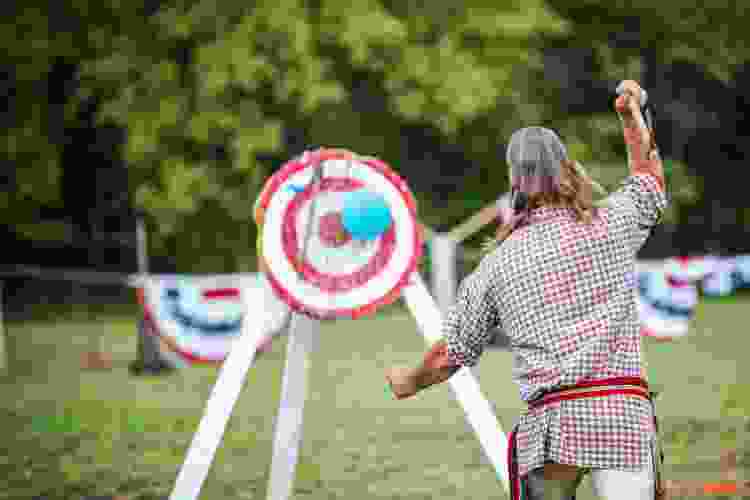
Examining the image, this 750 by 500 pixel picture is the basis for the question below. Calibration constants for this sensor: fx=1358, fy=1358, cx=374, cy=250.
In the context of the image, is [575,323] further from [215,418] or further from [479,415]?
[215,418]

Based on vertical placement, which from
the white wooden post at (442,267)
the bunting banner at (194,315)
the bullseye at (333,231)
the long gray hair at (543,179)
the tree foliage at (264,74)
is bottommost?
the white wooden post at (442,267)

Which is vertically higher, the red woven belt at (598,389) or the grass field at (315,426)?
the red woven belt at (598,389)

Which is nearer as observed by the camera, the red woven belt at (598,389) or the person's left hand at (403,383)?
the red woven belt at (598,389)

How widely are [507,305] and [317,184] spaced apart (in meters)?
1.42

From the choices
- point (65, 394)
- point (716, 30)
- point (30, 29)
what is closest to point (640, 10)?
point (716, 30)

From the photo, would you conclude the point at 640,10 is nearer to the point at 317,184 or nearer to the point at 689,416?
the point at 689,416

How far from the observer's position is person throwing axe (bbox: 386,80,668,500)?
3416mm

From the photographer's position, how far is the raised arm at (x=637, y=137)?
12.2ft

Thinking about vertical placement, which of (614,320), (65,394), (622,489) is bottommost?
(65,394)

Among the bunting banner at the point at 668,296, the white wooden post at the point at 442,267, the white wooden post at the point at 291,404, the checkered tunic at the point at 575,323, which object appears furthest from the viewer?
the white wooden post at the point at 442,267

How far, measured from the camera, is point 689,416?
9.28 meters

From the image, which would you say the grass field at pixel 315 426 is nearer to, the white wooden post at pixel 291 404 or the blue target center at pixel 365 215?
the white wooden post at pixel 291 404

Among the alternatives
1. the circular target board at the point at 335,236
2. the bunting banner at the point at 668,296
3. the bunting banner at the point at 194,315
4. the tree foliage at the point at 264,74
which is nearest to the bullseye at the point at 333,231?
the circular target board at the point at 335,236

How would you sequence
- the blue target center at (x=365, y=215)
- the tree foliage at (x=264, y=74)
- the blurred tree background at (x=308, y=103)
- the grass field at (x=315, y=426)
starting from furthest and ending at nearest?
the blurred tree background at (x=308, y=103) → the tree foliage at (x=264, y=74) → the grass field at (x=315, y=426) → the blue target center at (x=365, y=215)
